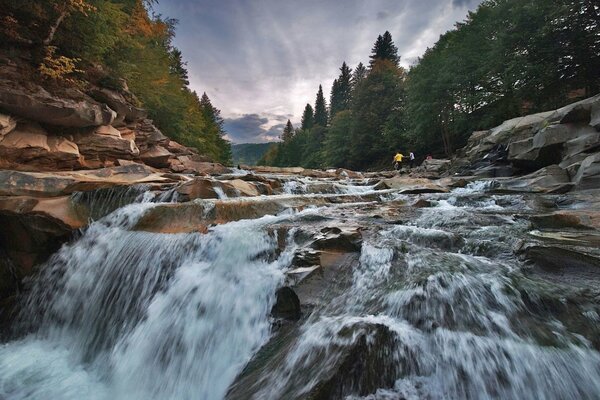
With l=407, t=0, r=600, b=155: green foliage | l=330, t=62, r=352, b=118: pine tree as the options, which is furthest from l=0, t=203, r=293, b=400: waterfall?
l=330, t=62, r=352, b=118: pine tree

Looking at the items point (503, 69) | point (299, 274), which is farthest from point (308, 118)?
point (299, 274)

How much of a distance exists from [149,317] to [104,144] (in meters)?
11.3

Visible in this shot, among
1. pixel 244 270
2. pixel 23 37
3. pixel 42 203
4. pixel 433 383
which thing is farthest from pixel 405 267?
pixel 23 37

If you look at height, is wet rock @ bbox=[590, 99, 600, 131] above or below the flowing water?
above

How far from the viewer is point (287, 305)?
13.0ft

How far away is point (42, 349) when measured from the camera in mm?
5449

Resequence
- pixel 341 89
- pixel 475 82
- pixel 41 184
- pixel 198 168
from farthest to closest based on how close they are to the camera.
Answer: pixel 341 89
pixel 475 82
pixel 198 168
pixel 41 184

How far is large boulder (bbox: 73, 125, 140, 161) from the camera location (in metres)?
12.5

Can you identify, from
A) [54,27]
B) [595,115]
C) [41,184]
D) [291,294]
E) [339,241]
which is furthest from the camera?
[54,27]

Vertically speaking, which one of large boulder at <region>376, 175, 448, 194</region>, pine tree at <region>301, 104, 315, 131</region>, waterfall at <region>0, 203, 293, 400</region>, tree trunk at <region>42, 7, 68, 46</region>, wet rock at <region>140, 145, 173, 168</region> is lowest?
Answer: waterfall at <region>0, 203, 293, 400</region>

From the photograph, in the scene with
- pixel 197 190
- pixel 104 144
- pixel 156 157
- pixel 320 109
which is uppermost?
pixel 320 109

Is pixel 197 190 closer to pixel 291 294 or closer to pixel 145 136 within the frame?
pixel 291 294

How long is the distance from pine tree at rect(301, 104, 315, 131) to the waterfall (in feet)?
271

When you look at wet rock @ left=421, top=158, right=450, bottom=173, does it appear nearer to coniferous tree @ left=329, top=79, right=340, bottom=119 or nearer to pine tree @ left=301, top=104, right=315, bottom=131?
coniferous tree @ left=329, top=79, right=340, bottom=119
